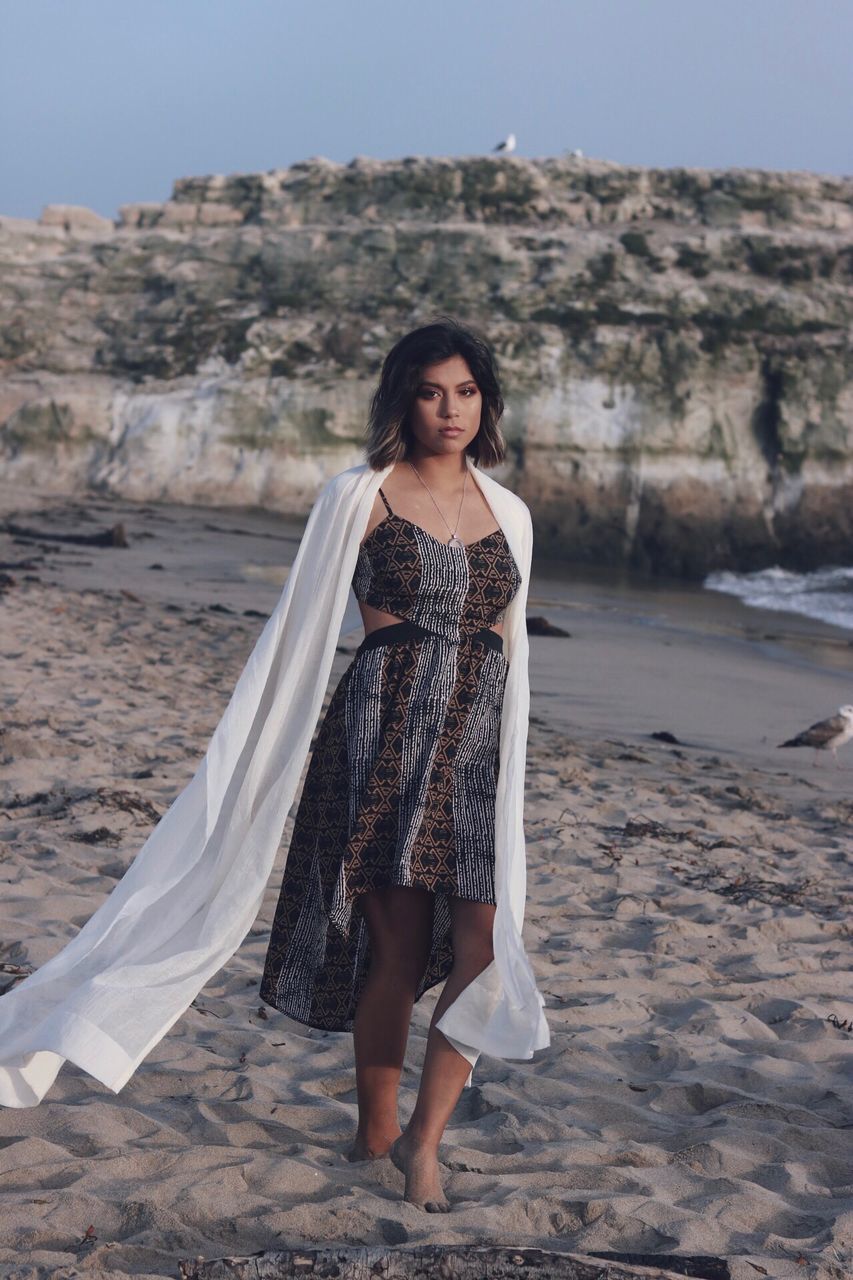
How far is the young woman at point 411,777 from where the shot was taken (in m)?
3.19

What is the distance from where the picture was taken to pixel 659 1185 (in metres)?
3.29

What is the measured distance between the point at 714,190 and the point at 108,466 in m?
15.6

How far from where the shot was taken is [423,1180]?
3104 mm

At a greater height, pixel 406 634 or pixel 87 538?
pixel 406 634

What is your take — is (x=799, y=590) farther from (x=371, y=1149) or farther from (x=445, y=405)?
(x=371, y=1149)

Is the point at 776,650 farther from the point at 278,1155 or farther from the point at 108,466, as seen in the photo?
the point at 108,466

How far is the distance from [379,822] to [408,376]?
110 centimetres

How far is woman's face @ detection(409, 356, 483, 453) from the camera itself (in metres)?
3.41

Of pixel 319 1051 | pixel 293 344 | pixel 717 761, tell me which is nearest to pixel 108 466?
pixel 293 344

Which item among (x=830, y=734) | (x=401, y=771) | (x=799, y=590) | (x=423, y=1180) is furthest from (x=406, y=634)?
(x=799, y=590)

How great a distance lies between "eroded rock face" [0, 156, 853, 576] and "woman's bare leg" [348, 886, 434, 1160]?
2275cm

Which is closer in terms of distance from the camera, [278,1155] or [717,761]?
[278,1155]

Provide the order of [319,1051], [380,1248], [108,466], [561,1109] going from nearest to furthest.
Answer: [380,1248], [561,1109], [319,1051], [108,466]

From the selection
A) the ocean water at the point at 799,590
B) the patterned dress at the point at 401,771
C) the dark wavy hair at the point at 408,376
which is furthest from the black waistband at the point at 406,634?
the ocean water at the point at 799,590
